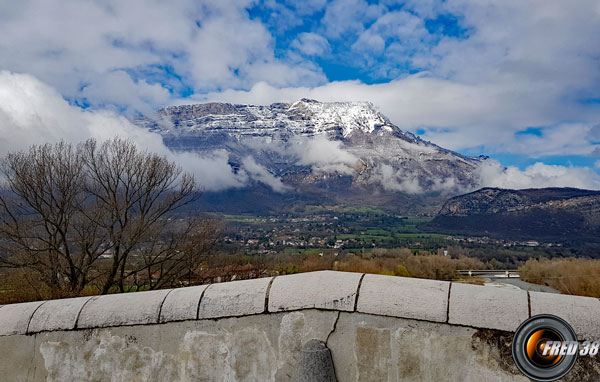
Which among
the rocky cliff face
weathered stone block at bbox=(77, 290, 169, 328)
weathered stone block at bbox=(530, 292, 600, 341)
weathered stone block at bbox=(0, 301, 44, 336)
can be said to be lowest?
weathered stone block at bbox=(0, 301, 44, 336)

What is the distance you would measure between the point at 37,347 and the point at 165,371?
4.45 ft

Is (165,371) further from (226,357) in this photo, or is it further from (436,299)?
(436,299)

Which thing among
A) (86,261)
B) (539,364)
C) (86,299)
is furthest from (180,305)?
(86,261)

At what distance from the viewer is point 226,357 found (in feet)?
11.4

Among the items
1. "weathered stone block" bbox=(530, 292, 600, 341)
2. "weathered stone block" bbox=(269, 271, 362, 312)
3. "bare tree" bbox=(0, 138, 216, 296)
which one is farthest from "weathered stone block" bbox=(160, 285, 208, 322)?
"bare tree" bbox=(0, 138, 216, 296)

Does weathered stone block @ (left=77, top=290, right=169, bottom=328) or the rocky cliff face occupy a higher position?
the rocky cliff face

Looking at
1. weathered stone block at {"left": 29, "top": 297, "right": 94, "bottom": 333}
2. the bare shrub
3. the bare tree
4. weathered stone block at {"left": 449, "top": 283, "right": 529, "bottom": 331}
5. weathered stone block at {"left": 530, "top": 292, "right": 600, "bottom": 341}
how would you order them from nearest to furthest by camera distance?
weathered stone block at {"left": 530, "top": 292, "right": 600, "bottom": 341} → weathered stone block at {"left": 449, "top": 283, "right": 529, "bottom": 331} → weathered stone block at {"left": 29, "top": 297, "right": 94, "bottom": 333} → the bare tree → the bare shrub

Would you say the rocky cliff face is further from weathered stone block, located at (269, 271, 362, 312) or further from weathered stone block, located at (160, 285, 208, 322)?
weathered stone block, located at (160, 285, 208, 322)

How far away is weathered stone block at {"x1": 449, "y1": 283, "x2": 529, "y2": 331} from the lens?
9.48ft

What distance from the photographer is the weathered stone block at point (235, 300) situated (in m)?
3.45

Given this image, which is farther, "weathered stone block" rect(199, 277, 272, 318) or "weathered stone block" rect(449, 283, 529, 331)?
"weathered stone block" rect(199, 277, 272, 318)

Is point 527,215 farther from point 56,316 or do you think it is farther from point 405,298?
point 56,316

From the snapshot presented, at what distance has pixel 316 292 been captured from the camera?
11.0ft

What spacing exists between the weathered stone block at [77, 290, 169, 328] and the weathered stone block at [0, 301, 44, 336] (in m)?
0.62
